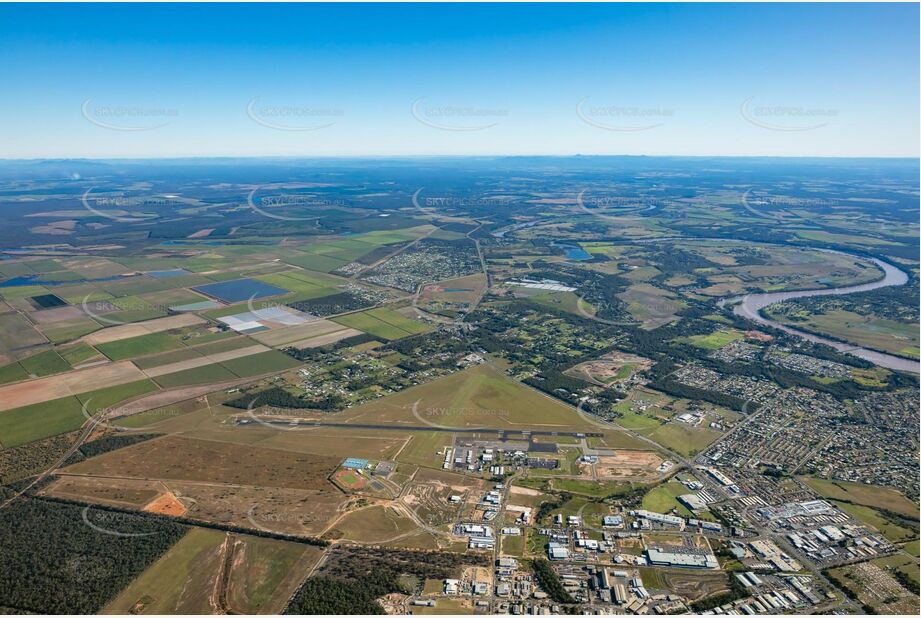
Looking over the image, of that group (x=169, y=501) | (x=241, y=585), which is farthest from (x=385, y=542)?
(x=169, y=501)

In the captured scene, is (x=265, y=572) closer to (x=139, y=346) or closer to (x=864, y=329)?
(x=139, y=346)

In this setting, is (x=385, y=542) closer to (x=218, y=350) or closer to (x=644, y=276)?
(x=218, y=350)

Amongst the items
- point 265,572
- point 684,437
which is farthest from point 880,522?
point 265,572

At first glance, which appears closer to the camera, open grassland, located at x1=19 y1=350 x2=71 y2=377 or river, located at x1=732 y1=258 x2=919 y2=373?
open grassland, located at x1=19 y1=350 x2=71 y2=377

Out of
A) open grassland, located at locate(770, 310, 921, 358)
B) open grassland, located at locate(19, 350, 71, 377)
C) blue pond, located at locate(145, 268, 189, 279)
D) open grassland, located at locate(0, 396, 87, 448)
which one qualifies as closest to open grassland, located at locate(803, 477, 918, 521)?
open grassland, located at locate(770, 310, 921, 358)

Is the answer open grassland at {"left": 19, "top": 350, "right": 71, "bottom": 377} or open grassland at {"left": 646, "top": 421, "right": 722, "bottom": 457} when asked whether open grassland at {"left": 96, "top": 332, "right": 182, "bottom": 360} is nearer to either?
open grassland at {"left": 19, "top": 350, "right": 71, "bottom": 377}
